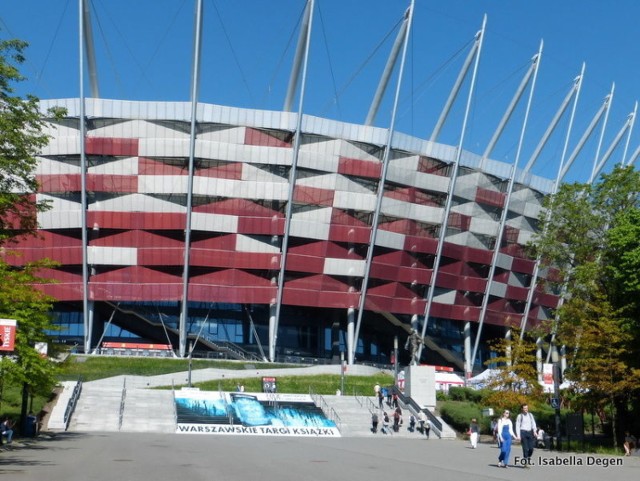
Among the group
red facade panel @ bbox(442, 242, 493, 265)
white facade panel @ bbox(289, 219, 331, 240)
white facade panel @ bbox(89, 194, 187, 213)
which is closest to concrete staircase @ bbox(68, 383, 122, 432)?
white facade panel @ bbox(89, 194, 187, 213)

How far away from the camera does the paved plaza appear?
57.8 ft

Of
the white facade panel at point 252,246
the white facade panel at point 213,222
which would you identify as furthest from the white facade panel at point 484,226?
the white facade panel at point 213,222

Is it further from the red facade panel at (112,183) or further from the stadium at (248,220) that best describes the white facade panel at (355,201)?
the red facade panel at (112,183)

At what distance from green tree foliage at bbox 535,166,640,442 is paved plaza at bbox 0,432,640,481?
734 centimetres

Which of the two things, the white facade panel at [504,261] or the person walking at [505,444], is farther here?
the white facade panel at [504,261]

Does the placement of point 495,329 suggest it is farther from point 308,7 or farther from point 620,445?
point 620,445

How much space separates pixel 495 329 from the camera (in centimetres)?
9888

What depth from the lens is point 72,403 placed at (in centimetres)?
4525

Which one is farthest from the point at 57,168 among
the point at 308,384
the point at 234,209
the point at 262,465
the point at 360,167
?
the point at 262,465

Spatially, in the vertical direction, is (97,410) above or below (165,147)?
below

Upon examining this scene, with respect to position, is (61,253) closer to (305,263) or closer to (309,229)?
(305,263)

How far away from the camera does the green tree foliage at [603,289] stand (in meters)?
35.2

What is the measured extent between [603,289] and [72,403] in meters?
31.0

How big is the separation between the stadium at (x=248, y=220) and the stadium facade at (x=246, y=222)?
0.14m
